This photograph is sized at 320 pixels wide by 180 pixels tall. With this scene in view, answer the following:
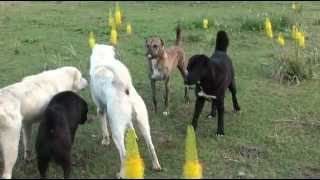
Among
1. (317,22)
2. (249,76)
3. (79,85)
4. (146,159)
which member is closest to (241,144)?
(146,159)

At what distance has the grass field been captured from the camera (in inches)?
279

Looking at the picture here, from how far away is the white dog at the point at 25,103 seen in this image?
21.3 feet

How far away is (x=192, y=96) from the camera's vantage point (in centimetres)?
991

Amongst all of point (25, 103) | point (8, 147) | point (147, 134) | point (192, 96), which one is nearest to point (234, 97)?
point (192, 96)

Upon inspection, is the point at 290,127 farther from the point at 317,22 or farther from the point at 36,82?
the point at 317,22

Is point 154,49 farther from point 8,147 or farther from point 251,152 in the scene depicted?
point 8,147

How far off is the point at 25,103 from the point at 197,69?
2297 mm

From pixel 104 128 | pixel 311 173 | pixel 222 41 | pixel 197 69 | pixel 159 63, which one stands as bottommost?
pixel 311 173

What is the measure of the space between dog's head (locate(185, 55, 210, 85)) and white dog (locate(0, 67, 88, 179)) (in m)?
1.39

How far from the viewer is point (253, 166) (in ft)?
22.9

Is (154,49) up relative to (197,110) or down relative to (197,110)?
up

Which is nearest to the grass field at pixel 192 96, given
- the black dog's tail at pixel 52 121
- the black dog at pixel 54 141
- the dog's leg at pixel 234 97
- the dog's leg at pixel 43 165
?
the dog's leg at pixel 234 97

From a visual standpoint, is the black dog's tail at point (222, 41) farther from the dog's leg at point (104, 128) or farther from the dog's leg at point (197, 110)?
the dog's leg at point (104, 128)

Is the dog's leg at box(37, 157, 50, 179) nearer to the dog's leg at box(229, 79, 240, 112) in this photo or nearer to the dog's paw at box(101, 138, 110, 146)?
the dog's paw at box(101, 138, 110, 146)
